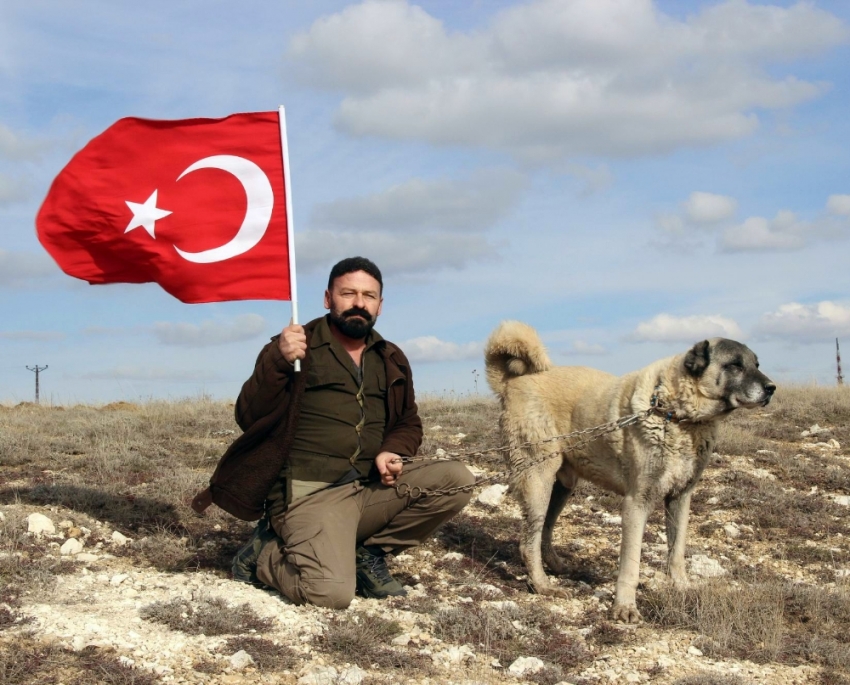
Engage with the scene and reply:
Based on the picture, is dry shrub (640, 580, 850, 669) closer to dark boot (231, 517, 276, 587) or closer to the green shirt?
the green shirt

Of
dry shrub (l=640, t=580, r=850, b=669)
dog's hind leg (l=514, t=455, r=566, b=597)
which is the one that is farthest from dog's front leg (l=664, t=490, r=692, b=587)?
dog's hind leg (l=514, t=455, r=566, b=597)

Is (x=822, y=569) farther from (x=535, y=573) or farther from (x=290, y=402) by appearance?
(x=290, y=402)

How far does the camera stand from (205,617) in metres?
4.49

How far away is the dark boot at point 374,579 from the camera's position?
5492 millimetres

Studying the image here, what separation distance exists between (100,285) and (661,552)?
481 cm

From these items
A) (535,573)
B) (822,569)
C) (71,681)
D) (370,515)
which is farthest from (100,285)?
(822,569)

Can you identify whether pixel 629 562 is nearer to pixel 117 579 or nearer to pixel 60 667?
pixel 117 579

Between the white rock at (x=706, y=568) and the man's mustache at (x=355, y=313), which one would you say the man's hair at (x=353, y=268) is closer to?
the man's mustache at (x=355, y=313)

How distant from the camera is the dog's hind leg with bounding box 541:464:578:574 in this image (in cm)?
666

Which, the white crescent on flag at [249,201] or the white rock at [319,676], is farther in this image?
the white crescent on flag at [249,201]

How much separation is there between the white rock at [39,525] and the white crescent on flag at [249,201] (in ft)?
7.44

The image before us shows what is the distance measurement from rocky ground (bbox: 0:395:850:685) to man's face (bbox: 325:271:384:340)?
1.78 meters

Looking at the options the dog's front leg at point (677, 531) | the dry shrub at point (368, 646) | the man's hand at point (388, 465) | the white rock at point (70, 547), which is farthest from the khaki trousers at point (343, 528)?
the dog's front leg at point (677, 531)

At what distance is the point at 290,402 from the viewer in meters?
5.34
